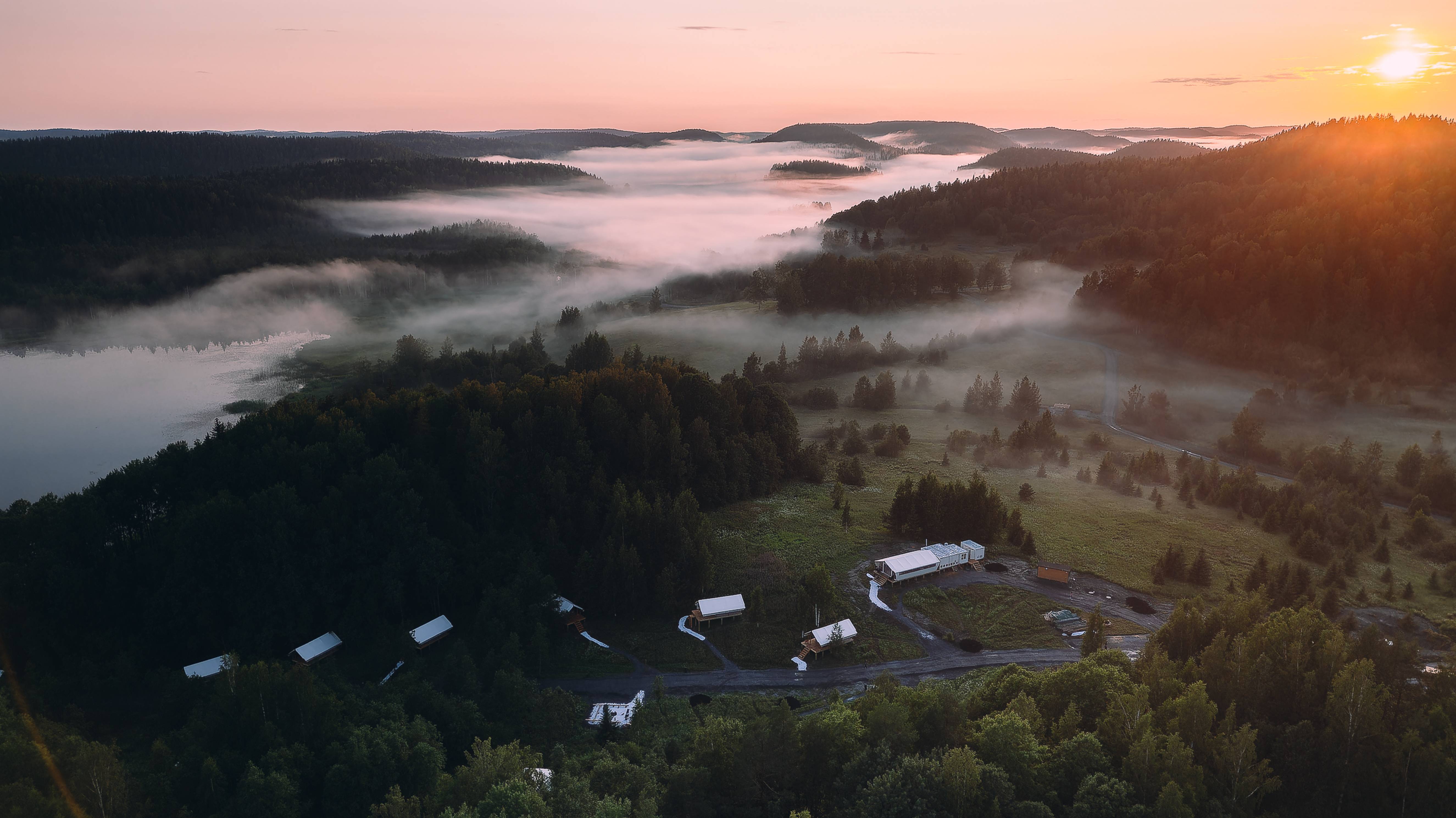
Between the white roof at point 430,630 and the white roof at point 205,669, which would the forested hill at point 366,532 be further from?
the white roof at point 205,669

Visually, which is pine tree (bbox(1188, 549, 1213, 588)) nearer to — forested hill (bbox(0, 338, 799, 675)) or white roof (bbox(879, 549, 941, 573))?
white roof (bbox(879, 549, 941, 573))

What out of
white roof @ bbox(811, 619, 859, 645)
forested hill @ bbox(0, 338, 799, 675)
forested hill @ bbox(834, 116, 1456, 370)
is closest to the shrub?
forested hill @ bbox(0, 338, 799, 675)

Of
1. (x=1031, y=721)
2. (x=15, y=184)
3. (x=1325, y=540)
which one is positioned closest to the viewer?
(x=1031, y=721)

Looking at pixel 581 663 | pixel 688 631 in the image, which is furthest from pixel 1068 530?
pixel 581 663

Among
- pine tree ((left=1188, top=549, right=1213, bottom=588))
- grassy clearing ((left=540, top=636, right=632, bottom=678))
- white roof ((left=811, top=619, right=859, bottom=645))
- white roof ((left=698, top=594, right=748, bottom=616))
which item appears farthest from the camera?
pine tree ((left=1188, top=549, right=1213, bottom=588))

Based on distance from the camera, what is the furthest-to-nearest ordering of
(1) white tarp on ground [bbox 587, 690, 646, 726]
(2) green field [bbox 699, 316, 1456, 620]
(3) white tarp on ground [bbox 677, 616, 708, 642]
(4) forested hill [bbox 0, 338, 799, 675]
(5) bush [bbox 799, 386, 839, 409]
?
(5) bush [bbox 799, 386, 839, 409] → (2) green field [bbox 699, 316, 1456, 620] → (3) white tarp on ground [bbox 677, 616, 708, 642] → (4) forested hill [bbox 0, 338, 799, 675] → (1) white tarp on ground [bbox 587, 690, 646, 726]

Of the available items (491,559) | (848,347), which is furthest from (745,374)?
(491,559)

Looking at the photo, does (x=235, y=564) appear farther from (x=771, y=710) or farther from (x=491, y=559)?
(x=771, y=710)

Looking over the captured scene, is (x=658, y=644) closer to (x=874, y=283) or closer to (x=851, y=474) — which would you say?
(x=851, y=474)
